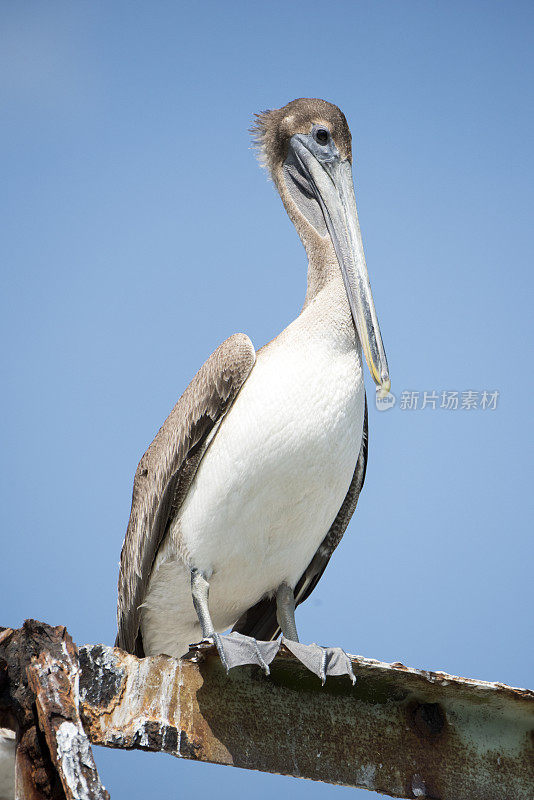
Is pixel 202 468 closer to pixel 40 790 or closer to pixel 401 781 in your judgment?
pixel 401 781

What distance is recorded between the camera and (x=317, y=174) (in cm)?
497

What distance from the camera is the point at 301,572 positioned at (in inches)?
176

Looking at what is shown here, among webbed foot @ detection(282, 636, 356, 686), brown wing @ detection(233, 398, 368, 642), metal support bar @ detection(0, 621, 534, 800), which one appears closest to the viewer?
metal support bar @ detection(0, 621, 534, 800)

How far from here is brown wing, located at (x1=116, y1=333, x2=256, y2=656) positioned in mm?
4258

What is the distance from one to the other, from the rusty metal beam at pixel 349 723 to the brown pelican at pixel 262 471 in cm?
107

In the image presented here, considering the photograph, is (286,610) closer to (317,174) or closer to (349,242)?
(349,242)

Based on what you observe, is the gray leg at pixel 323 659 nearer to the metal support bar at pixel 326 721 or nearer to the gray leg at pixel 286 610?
the metal support bar at pixel 326 721

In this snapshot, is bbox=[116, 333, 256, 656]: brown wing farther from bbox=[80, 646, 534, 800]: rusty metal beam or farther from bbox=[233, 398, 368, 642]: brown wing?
bbox=[80, 646, 534, 800]: rusty metal beam

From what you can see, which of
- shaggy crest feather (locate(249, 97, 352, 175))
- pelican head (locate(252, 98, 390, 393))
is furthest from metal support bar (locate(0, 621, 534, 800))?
shaggy crest feather (locate(249, 97, 352, 175))

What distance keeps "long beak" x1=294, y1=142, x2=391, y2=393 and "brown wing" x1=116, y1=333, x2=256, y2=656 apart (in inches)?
22.3

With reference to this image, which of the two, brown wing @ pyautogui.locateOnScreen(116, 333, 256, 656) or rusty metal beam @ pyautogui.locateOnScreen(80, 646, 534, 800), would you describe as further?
brown wing @ pyautogui.locateOnScreen(116, 333, 256, 656)

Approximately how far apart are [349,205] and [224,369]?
1296 mm

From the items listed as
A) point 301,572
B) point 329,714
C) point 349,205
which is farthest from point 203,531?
point 349,205

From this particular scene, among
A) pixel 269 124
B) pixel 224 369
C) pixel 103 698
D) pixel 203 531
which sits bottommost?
pixel 103 698
